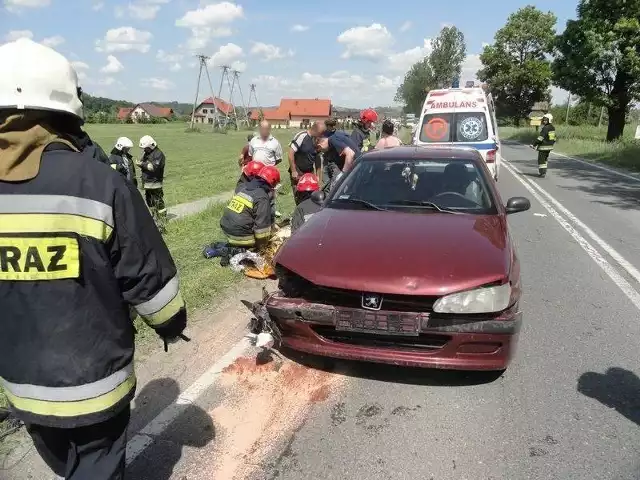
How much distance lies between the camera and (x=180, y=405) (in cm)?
329

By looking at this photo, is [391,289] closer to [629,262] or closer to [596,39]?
[629,262]

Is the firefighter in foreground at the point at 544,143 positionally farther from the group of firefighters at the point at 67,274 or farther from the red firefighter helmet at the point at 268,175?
the group of firefighters at the point at 67,274

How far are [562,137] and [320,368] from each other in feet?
117

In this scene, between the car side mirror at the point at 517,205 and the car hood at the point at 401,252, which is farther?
the car side mirror at the point at 517,205

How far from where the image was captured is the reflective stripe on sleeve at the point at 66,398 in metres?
1.76

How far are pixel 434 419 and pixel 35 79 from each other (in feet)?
8.69

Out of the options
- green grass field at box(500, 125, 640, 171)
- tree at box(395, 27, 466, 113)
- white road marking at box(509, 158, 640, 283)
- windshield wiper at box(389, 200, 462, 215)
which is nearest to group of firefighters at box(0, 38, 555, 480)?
windshield wiper at box(389, 200, 462, 215)

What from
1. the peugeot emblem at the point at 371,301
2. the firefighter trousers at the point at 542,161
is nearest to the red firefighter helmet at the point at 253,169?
the peugeot emblem at the point at 371,301

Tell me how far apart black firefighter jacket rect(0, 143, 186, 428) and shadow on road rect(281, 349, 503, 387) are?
6.74ft

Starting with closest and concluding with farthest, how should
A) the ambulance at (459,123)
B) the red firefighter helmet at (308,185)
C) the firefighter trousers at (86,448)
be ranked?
the firefighter trousers at (86,448)
the red firefighter helmet at (308,185)
the ambulance at (459,123)

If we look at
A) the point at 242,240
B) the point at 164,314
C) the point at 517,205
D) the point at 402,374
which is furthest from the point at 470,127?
the point at 164,314

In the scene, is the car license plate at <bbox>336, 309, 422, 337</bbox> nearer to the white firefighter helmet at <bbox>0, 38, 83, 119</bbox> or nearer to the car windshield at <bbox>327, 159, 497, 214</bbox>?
the car windshield at <bbox>327, 159, 497, 214</bbox>

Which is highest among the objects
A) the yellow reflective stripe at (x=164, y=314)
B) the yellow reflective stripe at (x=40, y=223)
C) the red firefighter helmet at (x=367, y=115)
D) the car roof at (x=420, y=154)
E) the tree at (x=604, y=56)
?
the tree at (x=604, y=56)

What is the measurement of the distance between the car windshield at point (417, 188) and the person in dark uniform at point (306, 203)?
201 millimetres
